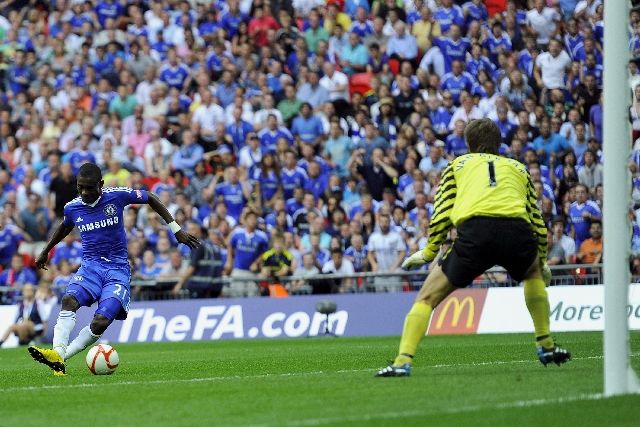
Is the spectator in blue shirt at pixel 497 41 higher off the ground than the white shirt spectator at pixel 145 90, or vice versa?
the spectator in blue shirt at pixel 497 41

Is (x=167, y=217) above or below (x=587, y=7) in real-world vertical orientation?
below

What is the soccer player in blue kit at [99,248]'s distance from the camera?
1467cm

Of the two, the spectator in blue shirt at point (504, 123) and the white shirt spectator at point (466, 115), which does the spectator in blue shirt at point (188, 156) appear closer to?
the white shirt spectator at point (466, 115)

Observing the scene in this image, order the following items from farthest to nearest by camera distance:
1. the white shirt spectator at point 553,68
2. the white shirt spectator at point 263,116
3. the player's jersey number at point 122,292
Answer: the white shirt spectator at point 263,116, the white shirt spectator at point 553,68, the player's jersey number at point 122,292

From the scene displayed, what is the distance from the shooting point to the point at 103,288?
1496cm

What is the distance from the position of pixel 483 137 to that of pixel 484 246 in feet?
3.59

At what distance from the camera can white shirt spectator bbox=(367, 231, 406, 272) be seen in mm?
25500

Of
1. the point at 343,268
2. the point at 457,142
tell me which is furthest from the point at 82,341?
the point at 457,142

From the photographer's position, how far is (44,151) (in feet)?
103

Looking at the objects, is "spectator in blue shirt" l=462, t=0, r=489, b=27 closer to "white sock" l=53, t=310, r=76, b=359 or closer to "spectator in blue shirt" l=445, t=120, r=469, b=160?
"spectator in blue shirt" l=445, t=120, r=469, b=160

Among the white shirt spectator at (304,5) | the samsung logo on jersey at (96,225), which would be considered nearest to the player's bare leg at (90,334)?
the samsung logo on jersey at (96,225)

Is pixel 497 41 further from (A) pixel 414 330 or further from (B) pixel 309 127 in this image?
(A) pixel 414 330

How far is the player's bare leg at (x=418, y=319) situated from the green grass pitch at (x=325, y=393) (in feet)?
0.56

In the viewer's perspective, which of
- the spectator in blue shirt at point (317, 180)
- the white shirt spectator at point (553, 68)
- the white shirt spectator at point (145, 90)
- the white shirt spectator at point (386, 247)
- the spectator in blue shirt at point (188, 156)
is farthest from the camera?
the white shirt spectator at point (145, 90)
